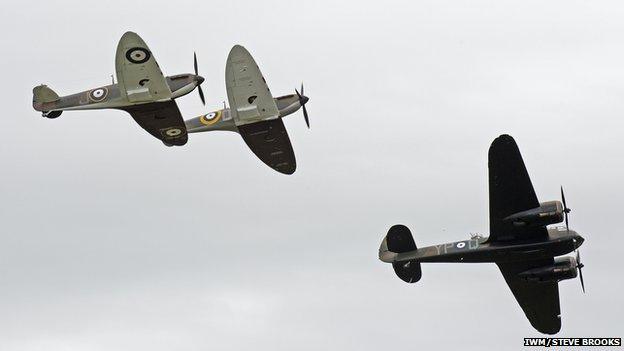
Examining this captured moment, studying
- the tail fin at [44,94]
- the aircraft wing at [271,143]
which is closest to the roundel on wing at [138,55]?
the tail fin at [44,94]

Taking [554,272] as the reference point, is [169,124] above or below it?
above

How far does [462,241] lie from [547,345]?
33.2 feet

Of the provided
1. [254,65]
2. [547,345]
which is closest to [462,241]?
[547,345]

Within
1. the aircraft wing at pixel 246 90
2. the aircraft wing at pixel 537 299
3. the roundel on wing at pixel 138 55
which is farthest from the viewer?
the aircraft wing at pixel 537 299

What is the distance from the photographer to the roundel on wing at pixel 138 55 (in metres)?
85.4

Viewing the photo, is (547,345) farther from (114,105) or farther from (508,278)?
(114,105)

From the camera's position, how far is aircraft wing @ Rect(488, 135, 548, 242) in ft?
276

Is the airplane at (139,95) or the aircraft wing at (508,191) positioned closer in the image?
the aircraft wing at (508,191)

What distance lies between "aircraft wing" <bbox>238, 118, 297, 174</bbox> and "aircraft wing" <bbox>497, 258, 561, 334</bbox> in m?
15.4

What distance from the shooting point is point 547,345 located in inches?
3627

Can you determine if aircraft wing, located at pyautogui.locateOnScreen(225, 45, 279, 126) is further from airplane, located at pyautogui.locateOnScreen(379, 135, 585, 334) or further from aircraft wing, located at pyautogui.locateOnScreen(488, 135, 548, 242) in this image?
aircraft wing, located at pyautogui.locateOnScreen(488, 135, 548, 242)

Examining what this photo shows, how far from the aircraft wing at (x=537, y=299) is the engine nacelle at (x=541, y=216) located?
23.1ft

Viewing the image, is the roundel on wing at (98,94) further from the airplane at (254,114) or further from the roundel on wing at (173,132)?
the airplane at (254,114)

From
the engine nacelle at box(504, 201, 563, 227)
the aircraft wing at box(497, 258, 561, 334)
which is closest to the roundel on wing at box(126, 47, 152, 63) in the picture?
the engine nacelle at box(504, 201, 563, 227)
